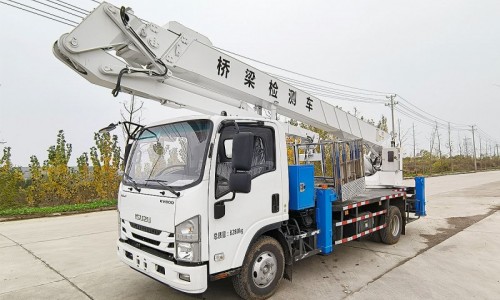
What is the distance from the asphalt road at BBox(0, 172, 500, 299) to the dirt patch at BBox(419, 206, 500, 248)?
0.07ft

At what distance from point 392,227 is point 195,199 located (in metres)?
4.71

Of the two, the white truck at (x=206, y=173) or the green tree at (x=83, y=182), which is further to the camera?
the green tree at (x=83, y=182)

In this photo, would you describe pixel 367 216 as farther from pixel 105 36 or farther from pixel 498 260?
pixel 105 36

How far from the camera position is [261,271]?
3598 mm

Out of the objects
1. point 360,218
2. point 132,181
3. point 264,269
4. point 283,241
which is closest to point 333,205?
point 360,218

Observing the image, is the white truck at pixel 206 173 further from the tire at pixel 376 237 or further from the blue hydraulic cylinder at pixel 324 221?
the tire at pixel 376 237

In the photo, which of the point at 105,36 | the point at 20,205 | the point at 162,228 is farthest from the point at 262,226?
the point at 20,205

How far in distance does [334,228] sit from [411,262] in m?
1.52

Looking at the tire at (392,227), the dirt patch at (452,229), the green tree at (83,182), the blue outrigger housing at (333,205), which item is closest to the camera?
the blue outrigger housing at (333,205)

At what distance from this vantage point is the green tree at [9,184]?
37.9ft

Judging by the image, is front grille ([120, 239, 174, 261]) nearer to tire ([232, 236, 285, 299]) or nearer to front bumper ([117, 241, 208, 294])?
front bumper ([117, 241, 208, 294])

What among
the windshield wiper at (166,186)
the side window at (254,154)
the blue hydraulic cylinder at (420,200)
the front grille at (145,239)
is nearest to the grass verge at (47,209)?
the front grille at (145,239)

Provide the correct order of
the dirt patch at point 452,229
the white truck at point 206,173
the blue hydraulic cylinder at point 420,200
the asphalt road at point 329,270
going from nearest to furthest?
1. the white truck at point 206,173
2. the asphalt road at point 329,270
3. the dirt patch at point 452,229
4. the blue hydraulic cylinder at point 420,200

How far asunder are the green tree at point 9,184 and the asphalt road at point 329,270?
4.89m
